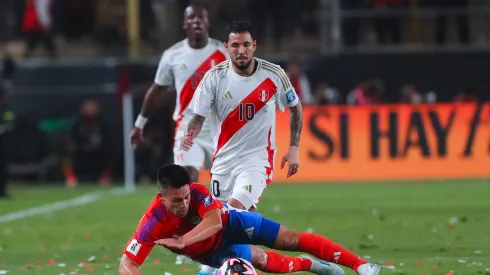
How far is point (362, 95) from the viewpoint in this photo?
26.8 m

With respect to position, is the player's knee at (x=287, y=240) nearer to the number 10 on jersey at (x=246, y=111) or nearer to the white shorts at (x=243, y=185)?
the white shorts at (x=243, y=185)

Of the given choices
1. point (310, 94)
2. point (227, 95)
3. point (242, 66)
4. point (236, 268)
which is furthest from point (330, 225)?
point (310, 94)

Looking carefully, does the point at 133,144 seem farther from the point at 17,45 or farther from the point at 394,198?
the point at 17,45

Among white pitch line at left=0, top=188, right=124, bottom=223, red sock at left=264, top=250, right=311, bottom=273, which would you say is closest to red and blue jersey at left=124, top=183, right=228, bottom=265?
red sock at left=264, top=250, right=311, bottom=273

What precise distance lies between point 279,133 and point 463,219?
29.5 ft

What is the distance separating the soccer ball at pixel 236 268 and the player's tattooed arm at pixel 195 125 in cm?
196

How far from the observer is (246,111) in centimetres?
1136

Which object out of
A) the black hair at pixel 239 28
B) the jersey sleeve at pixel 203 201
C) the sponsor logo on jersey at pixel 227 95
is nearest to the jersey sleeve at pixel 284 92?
the sponsor logo on jersey at pixel 227 95

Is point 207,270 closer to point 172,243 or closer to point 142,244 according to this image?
point 142,244

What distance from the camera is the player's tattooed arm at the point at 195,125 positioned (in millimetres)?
11203

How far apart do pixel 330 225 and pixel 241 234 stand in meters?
6.81

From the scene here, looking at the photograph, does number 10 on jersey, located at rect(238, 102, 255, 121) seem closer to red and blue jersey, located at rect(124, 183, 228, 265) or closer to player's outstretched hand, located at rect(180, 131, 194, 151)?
player's outstretched hand, located at rect(180, 131, 194, 151)

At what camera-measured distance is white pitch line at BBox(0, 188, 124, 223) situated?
64.5 ft

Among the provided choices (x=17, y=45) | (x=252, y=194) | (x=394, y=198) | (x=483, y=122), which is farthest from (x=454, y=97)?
(x=252, y=194)
